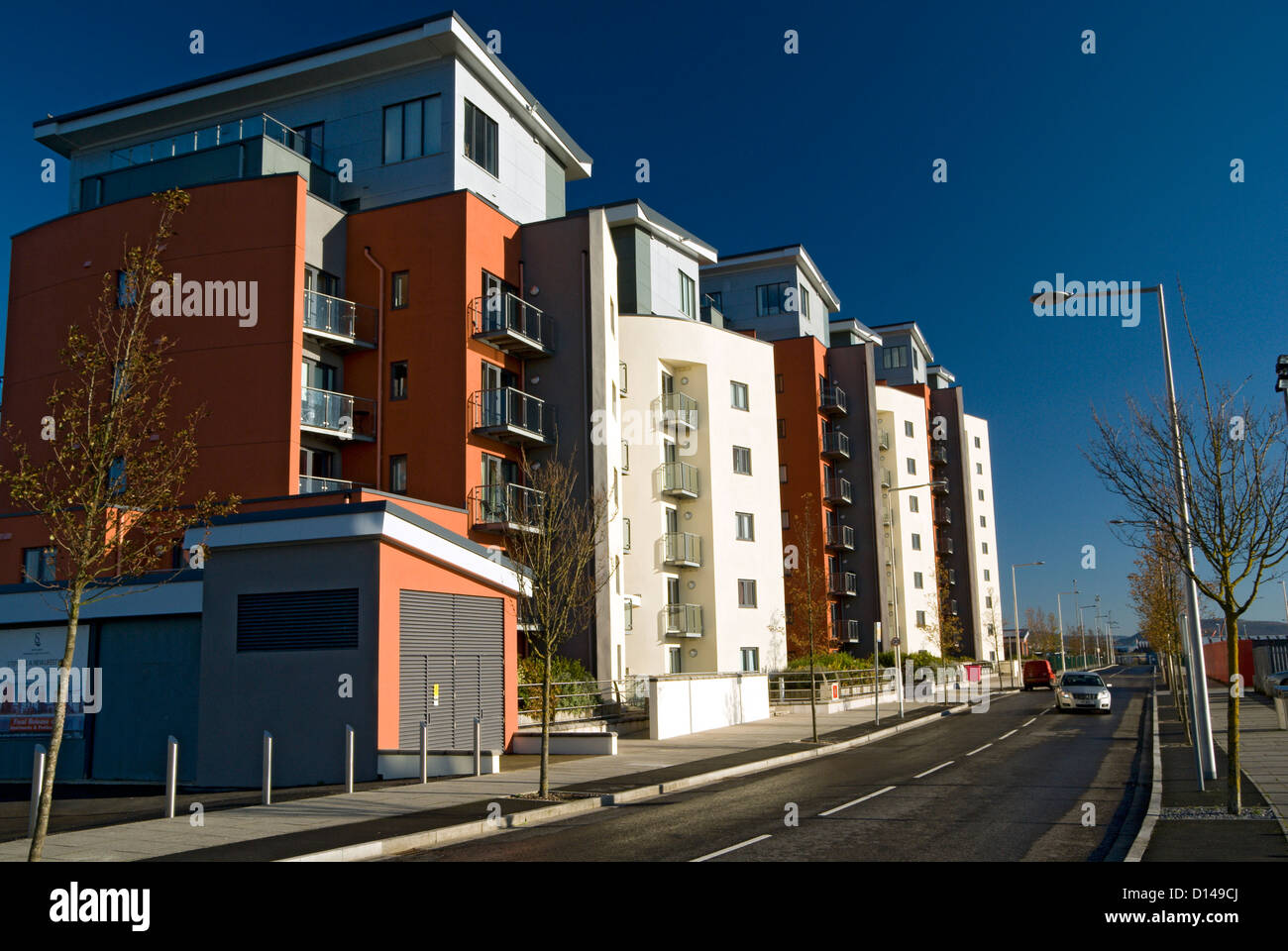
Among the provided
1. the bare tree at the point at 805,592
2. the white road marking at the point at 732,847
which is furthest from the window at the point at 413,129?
the white road marking at the point at 732,847

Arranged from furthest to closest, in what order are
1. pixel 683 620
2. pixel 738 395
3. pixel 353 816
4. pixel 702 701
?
pixel 738 395, pixel 683 620, pixel 702 701, pixel 353 816

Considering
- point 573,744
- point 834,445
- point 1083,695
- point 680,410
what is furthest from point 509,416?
point 834,445

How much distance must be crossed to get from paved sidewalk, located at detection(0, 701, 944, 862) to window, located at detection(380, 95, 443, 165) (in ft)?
70.0

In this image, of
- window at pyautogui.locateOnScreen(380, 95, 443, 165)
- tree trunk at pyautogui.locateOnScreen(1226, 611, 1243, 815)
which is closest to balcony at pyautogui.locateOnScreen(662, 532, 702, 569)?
window at pyautogui.locateOnScreen(380, 95, 443, 165)

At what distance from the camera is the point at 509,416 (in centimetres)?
3134

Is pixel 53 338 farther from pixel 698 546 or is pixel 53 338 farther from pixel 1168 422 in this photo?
pixel 1168 422

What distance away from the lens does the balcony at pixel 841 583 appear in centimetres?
5769

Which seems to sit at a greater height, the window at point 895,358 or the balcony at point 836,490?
the window at point 895,358

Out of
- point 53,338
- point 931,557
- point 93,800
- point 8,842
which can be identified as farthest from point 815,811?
point 931,557

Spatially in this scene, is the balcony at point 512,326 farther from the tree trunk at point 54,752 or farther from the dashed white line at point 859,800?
the tree trunk at point 54,752

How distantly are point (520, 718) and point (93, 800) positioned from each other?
32.9 feet

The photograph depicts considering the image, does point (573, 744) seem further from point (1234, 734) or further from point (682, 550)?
point (682, 550)

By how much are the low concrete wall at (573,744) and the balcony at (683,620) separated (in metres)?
17.2

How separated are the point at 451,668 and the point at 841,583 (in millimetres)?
40073
